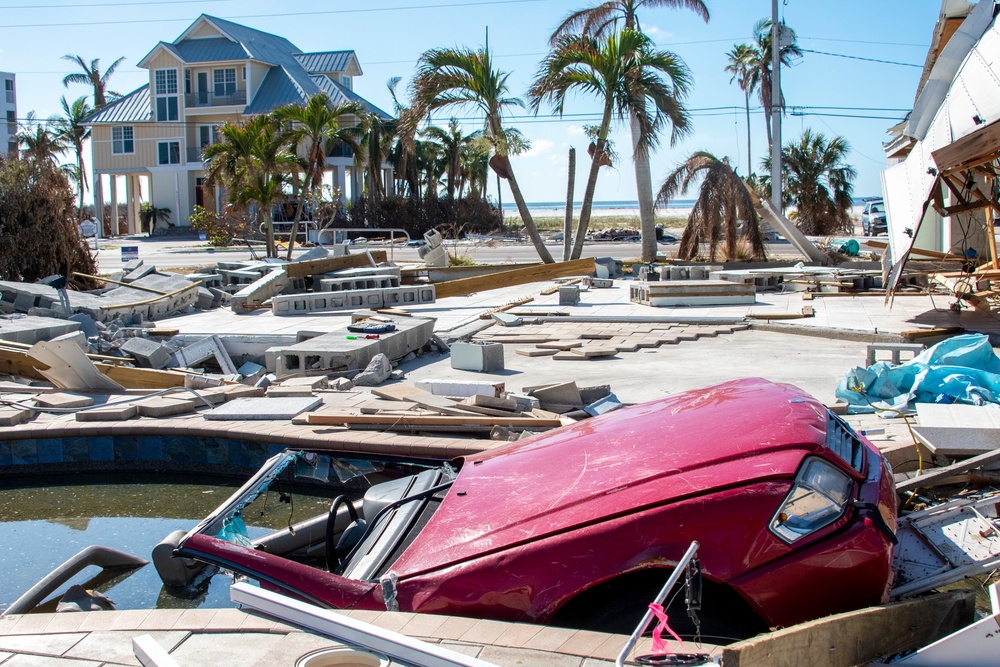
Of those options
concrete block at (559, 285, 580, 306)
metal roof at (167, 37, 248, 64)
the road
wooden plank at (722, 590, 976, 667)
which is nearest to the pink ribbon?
wooden plank at (722, 590, 976, 667)

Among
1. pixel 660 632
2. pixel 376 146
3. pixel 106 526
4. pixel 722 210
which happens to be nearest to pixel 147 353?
pixel 106 526

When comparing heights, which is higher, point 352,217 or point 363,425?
point 352,217

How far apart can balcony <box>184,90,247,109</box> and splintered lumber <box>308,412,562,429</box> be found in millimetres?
45159

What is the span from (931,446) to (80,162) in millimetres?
74738

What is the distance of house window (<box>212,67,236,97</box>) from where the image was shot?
4906 cm

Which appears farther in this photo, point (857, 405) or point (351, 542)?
point (857, 405)

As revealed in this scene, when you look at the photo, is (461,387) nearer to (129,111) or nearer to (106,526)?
(106,526)

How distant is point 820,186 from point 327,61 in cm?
2975

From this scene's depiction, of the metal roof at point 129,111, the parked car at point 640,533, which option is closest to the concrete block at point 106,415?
the parked car at point 640,533

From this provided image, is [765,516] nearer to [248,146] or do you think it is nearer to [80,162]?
[248,146]

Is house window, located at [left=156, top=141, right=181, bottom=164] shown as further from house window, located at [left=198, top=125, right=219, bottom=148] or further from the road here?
the road

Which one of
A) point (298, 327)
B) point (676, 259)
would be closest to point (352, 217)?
point (676, 259)

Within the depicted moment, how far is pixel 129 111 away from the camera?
169ft

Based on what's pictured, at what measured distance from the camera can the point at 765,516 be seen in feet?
10.8
